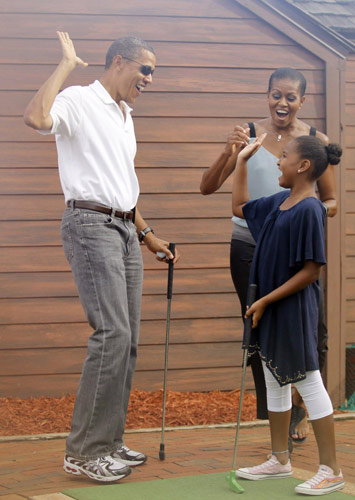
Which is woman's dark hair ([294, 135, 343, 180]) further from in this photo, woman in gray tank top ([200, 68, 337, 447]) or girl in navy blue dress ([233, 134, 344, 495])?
woman in gray tank top ([200, 68, 337, 447])

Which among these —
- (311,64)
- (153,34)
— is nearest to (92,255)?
(153,34)

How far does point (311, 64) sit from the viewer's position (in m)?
5.91

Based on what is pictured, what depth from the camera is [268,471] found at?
3.28m

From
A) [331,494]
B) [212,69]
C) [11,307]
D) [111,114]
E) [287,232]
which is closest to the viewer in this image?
[331,494]

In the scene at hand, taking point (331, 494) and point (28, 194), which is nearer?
point (331, 494)

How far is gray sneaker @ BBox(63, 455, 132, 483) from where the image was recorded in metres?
3.20

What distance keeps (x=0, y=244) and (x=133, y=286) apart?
219 centimetres

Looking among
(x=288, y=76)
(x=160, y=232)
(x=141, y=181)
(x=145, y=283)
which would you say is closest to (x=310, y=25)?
(x=141, y=181)

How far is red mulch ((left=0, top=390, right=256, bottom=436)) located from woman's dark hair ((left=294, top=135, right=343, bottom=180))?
7.75ft

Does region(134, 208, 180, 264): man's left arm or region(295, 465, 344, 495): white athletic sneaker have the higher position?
region(134, 208, 180, 264): man's left arm

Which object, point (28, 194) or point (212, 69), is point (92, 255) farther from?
point (212, 69)

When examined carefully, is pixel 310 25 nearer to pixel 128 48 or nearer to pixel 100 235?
pixel 128 48

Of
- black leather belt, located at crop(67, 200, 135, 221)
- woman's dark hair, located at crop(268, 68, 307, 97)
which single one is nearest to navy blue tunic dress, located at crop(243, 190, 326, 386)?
black leather belt, located at crop(67, 200, 135, 221)

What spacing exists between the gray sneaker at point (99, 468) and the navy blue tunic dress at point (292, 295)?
29.6 inches
